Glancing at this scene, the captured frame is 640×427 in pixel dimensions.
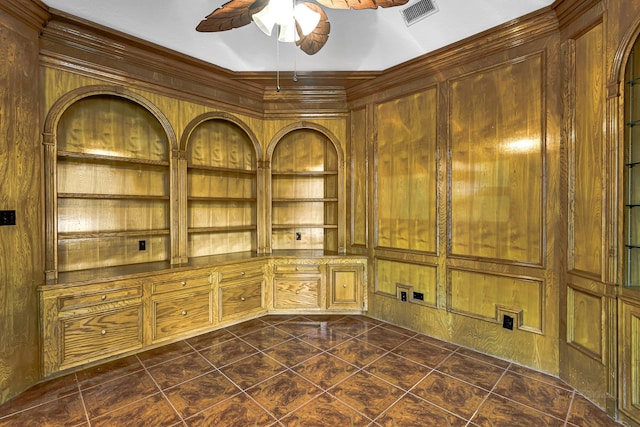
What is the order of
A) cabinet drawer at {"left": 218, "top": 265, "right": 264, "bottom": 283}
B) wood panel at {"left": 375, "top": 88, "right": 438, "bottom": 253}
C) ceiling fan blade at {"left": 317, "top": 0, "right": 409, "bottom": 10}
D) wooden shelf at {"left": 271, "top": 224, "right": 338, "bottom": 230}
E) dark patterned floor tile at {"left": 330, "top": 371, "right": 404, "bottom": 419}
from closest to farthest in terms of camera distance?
ceiling fan blade at {"left": 317, "top": 0, "right": 409, "bottom": 10}
dark patterned floor tile at {"left": 330, "top": 371, "right": 404, "bottom": 419}
wood panel at {"left": 375, "top": 88, "right": 438, "bottom": 253}
cabinet drawer at {"left": 218, "top": 265, "right": 264, "bottom": 283}
wooden shelf at {"left": 271, "top": 224, "right": 338, "bottom": 230}

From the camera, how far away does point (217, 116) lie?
3.77 meters

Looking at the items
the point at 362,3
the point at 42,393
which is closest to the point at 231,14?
the point at 362,3

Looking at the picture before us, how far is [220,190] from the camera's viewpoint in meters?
4.09

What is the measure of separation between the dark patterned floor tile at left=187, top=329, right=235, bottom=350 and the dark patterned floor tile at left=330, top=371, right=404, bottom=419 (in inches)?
56.2

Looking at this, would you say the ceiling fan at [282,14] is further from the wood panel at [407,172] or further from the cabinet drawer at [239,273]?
the cabinet drawer at [239,273]

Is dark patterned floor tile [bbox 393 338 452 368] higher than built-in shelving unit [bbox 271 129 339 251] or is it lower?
lower

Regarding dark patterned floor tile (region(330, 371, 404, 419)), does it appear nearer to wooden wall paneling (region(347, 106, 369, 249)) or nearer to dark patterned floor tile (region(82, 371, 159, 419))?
dark patterned floor tile (region(82, 371, 159, 419))

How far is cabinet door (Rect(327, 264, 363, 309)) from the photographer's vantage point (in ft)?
13.0

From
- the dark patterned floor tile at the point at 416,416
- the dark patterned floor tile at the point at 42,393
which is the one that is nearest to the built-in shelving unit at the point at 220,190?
the dark patterned floor tile at the point at 42,393

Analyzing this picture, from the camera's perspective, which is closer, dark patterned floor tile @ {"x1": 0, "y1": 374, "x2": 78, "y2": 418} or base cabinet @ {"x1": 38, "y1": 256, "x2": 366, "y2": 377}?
dark patterned floor tile @ {"x1": 0, "y1": 374, "x2": 78, "y2": 418}

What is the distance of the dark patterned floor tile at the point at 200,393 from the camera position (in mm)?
2162

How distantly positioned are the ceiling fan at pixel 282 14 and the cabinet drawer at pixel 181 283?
230cm

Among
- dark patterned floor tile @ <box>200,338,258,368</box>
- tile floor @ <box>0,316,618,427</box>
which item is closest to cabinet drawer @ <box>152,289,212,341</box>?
tile floor @ <box>0,316,618,427</box>

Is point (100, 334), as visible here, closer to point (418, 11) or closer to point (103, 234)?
point (103, 234)
